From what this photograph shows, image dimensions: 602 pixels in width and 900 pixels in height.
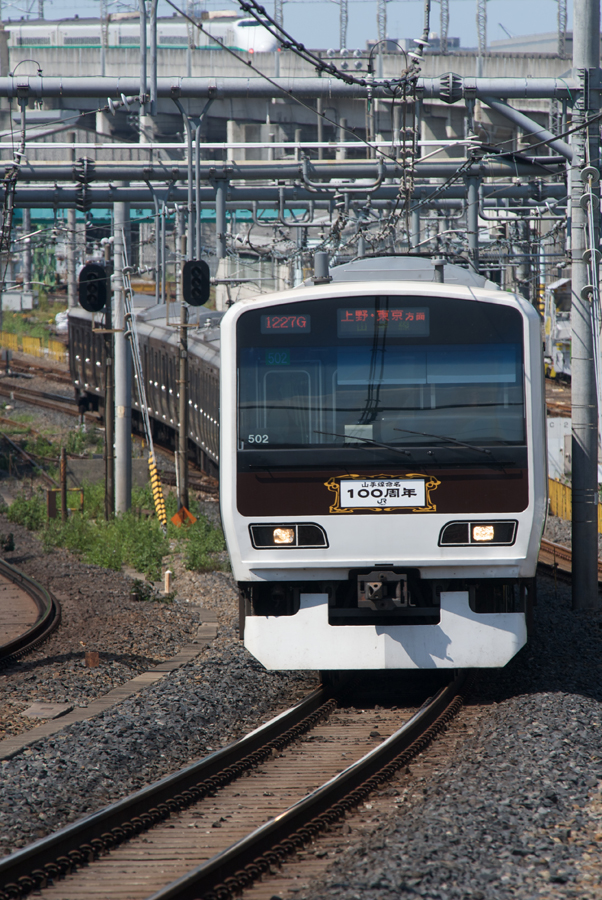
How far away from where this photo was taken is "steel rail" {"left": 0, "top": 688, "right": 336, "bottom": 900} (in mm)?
4584

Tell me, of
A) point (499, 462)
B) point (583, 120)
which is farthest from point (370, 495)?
point (583, 120)

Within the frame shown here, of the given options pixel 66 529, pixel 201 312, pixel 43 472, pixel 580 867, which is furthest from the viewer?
pixel 201 312

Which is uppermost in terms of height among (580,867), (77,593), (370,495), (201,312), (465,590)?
(201,312)

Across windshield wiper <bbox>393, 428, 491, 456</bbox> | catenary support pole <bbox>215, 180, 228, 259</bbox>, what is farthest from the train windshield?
catenary support pole <bbox>215, 180, 228, 259</bbox>

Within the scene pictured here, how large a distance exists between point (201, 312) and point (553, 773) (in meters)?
21.3

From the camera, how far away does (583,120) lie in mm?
10422

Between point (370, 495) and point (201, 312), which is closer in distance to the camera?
point (370, 495)

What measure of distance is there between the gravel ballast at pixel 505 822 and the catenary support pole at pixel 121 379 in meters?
12.8

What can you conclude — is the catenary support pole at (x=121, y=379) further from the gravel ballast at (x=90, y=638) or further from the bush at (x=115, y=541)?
the gravel ballast at (x=90, y=638)

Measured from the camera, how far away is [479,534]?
7289mm

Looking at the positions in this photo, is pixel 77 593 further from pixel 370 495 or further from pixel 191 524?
pixel 370 495

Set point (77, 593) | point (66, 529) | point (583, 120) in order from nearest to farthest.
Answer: point (583, 120) < point (77, 593) < point (66, 529)

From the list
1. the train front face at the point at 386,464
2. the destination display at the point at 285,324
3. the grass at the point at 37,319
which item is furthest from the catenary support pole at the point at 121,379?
the grass at the point at 37,319

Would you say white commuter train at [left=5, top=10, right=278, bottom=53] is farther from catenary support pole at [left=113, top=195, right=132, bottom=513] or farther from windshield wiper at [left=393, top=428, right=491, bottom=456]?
windshield wiper at [left=393, top=428, right=491, bottom=456]
